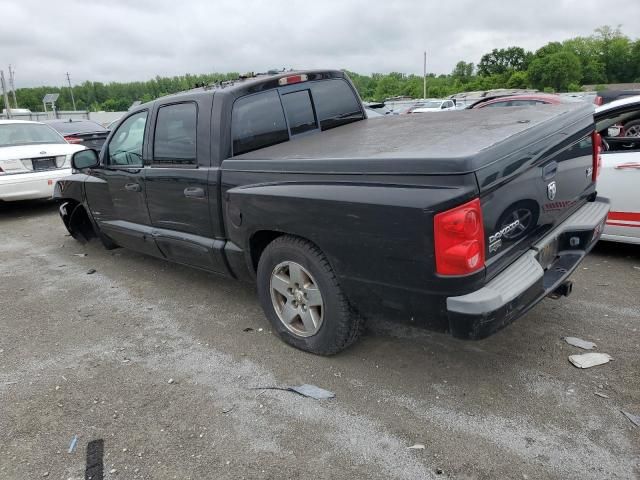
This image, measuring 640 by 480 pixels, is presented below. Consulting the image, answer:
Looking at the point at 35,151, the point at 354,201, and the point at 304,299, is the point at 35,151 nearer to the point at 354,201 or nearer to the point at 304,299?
the point at 304,299

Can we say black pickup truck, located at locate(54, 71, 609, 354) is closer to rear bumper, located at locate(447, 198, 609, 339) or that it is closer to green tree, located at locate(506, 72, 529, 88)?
rear bumper, located at locate(447, 198, 609, 339)

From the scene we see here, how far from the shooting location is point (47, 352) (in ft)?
12.6

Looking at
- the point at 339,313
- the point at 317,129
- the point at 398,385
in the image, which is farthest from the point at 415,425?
the point at 317,129

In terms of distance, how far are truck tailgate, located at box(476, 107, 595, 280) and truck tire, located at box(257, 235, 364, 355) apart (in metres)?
0.99

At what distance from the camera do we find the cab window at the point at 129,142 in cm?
464

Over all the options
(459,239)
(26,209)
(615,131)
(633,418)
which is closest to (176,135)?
(459,239)

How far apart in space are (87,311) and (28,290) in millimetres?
1094

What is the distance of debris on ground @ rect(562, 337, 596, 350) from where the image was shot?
3.42m

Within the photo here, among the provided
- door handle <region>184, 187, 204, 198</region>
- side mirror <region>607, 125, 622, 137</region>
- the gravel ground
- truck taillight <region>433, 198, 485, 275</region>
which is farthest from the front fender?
side mirror <region>607, 125, 622, 137</region>

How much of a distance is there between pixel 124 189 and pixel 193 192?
4.27 feet

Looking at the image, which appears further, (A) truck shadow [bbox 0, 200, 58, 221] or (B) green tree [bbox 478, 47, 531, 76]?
(B) green tree [bbox 478, 47, 531, 76]

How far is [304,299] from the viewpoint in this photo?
3.38 m

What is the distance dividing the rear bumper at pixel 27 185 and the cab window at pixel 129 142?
13.2ft

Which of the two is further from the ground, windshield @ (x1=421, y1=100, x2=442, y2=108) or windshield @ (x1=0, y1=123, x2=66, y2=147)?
windshield @ (x1=421, y1=100, x2=442, y2=108)
